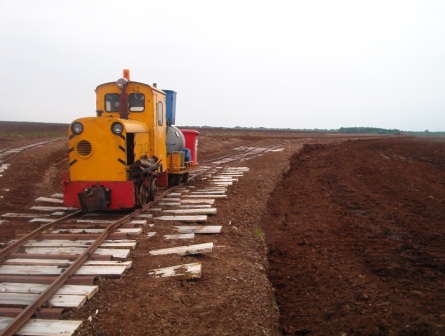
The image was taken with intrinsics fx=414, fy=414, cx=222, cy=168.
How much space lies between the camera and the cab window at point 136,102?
400 inches

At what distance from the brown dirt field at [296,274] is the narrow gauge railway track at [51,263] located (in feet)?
1.25

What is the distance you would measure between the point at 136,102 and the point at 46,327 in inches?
270

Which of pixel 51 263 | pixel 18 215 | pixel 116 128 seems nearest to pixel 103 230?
pixel 51 263

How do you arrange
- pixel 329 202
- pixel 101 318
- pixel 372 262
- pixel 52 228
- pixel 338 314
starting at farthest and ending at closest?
pixel 329 202 < pixel 52 228 < pixel 372 262 < pixel 338 314 < pixel 101 318

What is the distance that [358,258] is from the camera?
6641 millimetres

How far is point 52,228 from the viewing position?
779 cm

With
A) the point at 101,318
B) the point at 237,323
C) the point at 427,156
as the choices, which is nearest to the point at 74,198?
the point at 101,318

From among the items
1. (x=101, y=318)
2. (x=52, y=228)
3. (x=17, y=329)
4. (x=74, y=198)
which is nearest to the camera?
(x=17, y=329)

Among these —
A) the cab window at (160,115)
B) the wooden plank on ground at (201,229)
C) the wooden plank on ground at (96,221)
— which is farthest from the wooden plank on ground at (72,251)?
the cab window at (160,115)

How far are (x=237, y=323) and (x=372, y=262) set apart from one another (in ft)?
9.66

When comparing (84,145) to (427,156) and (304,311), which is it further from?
(427,156)

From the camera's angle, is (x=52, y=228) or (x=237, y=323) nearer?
(x=237, y=323)

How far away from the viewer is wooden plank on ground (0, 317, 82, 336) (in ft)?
13.3

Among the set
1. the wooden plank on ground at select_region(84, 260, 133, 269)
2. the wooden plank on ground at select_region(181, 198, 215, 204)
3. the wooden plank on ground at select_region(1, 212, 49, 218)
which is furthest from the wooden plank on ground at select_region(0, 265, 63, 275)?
the wooden plank on ground at select_region(181, 198, 215, 204)
